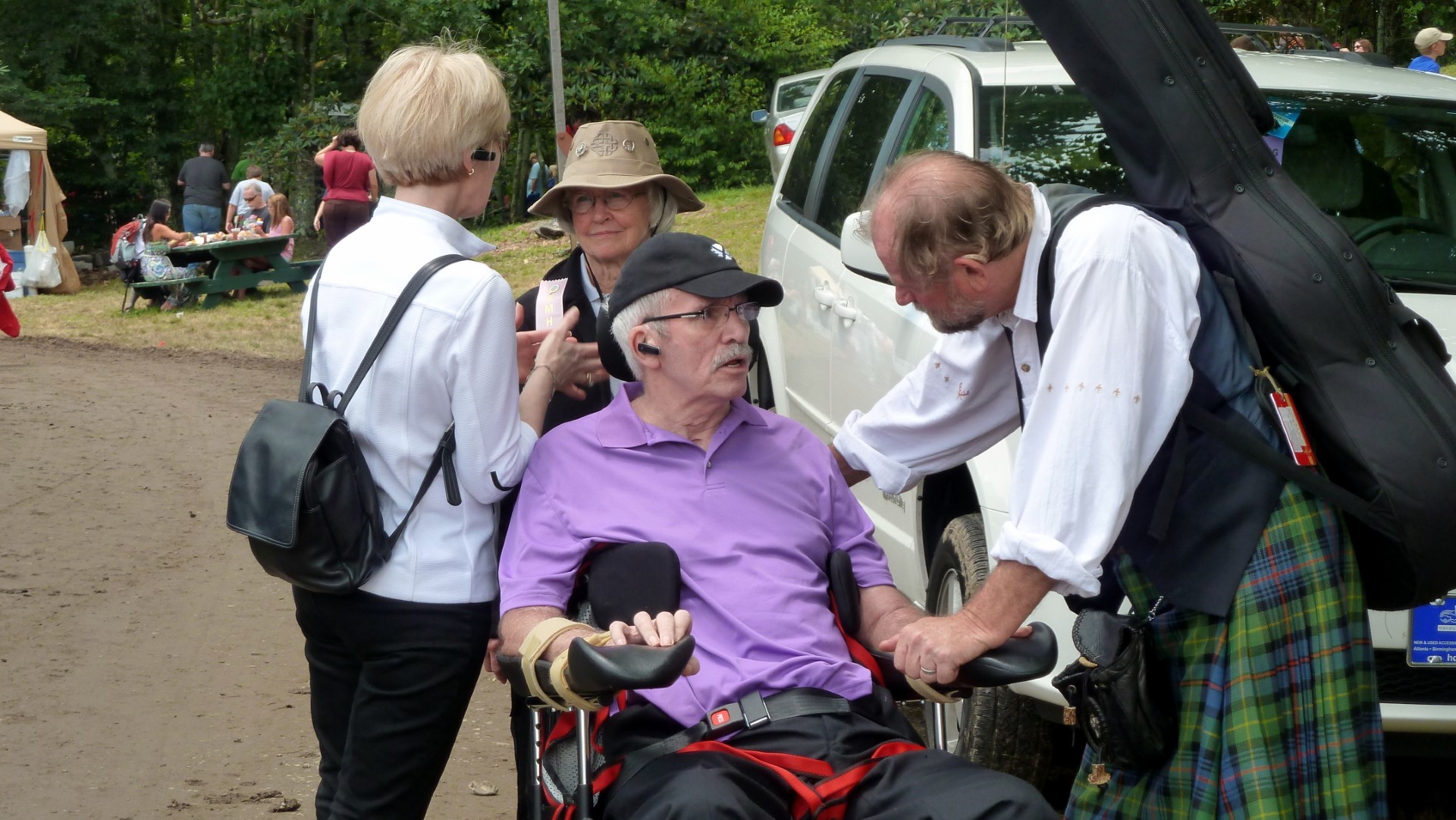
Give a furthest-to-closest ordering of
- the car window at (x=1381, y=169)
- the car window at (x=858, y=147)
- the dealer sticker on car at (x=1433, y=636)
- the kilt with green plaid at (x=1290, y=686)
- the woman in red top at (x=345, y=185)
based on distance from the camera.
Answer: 1. the woman in red top at (x=345, y=185)
2. the car window at (x=858, y=147)
3. the car window at (x=1381, y=169)
4. the dealer sticker on car at (x=1433, y=636)
5. the kilt with green plaid at (x=1290, y=686)

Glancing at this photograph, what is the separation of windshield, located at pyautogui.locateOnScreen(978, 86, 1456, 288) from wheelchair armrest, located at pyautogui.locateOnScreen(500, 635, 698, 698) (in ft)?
7.48

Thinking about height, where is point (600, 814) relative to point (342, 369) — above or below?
below

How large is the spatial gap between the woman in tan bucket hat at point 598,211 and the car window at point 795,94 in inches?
421

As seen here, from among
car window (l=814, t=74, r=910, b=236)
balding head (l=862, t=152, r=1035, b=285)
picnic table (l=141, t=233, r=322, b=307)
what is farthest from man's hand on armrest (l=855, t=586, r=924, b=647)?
picnic table (l=141, t=233, r=322, b=307)

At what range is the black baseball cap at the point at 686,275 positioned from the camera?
2.94 meters

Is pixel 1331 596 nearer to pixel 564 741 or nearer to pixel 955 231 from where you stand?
pixel 955 231

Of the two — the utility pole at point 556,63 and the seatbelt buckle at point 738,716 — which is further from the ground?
the utility pole at point 556,63

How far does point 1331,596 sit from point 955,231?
2.67ft

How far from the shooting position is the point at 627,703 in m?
2.75

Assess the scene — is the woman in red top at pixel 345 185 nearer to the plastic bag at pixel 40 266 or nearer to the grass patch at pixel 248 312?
the grass patch at pixel 248 312

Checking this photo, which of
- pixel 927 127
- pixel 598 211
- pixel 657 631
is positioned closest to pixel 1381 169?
pixel 927 127

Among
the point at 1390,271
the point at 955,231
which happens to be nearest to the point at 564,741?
the point at 955,231

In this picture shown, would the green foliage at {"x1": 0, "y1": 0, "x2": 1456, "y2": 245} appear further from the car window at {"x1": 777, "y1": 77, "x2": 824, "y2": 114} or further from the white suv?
the white suv

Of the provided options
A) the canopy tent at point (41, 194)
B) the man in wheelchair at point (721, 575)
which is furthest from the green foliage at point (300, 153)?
the man in wheelchair at point (721, 575)
